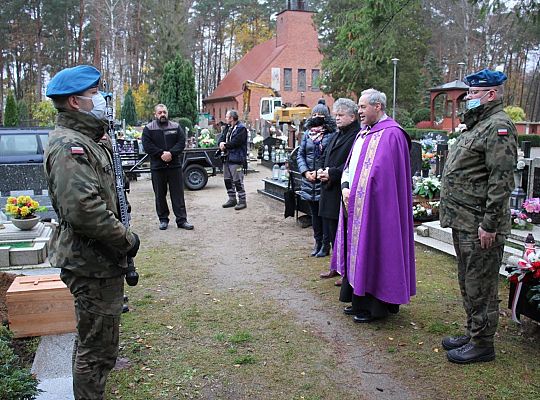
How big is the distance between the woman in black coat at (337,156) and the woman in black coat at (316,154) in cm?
68

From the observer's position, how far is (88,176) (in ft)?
8.44

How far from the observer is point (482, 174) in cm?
360

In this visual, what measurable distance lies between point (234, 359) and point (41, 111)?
27683 millimetres

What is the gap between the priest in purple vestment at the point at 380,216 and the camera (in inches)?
172

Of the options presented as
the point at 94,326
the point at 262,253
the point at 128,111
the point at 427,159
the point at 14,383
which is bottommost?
the point at 262,253

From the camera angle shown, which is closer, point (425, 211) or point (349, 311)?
point (349, 311)

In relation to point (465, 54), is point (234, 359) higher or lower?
lower

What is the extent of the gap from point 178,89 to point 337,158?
2682 centimetres

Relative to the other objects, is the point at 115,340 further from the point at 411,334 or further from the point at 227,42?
the point at 227,42

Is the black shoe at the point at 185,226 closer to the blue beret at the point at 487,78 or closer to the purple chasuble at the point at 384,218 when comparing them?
the purple chasuble at the point at 384,218

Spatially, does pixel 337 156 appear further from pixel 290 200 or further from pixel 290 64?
pixel 290 64

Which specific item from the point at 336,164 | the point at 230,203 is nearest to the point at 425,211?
the point at 336,164

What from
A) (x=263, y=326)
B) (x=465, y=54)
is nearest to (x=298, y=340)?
(x=263, y=326)

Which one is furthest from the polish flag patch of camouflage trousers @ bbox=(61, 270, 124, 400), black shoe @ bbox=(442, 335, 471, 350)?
black shoe @ bbox=(442, 335, 471, 350)
